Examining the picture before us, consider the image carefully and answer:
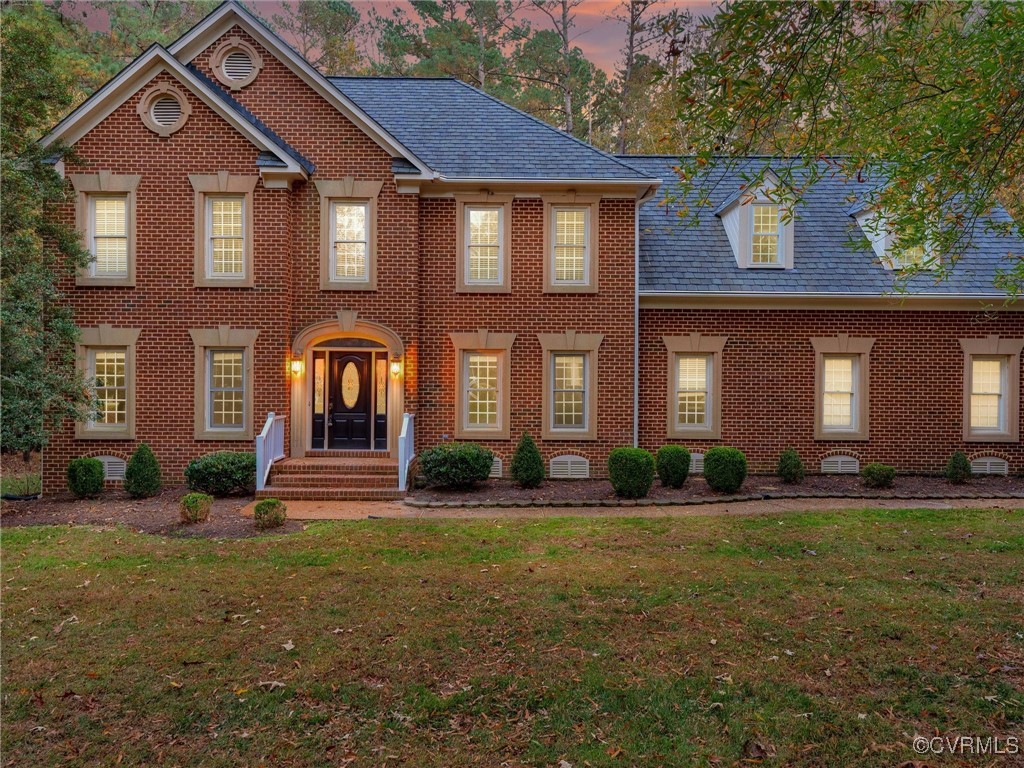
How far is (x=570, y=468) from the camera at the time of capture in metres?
13.3

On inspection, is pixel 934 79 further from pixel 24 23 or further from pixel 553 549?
pixel 24 23

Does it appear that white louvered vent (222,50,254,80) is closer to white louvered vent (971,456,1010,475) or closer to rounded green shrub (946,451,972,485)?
rounded green shrub (946,451,972,485)

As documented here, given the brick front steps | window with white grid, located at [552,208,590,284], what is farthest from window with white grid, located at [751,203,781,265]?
the brick front steps

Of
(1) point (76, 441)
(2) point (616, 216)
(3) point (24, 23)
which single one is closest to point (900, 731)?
(2) point (616, 216)

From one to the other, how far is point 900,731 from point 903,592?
2901mm

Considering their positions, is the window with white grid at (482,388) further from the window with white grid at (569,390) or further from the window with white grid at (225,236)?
the window with white grid at (225,236)

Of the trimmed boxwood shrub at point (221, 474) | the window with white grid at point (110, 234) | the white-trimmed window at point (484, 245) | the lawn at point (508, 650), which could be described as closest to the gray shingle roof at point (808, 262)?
the white-trimmed window at point (484, 245)

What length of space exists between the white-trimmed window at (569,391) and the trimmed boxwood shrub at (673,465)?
6.54 ft

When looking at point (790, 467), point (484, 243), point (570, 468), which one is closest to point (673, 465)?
point (570, 468)

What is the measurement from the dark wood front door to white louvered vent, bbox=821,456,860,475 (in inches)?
400

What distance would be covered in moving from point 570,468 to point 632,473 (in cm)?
231

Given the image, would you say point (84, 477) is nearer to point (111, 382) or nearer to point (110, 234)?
point (111, 382)

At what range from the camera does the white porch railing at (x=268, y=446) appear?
452 inches

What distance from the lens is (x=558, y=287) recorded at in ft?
43.5
